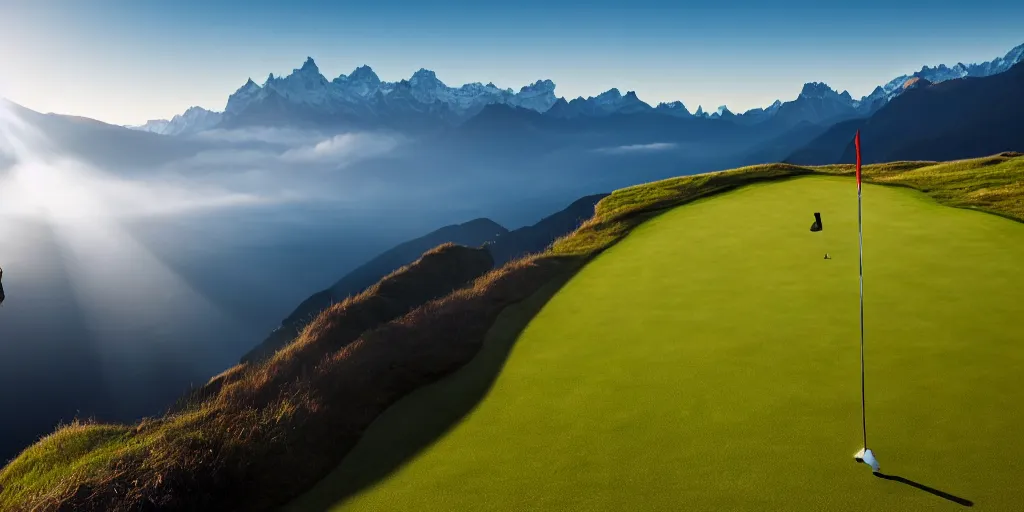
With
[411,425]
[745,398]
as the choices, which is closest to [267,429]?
[411,425]

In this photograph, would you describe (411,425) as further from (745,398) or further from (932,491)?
(932,491)

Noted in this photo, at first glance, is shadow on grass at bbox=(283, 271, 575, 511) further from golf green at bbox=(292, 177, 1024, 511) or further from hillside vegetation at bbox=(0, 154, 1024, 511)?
hillside vegetation at bbox=(0, 154, 1024, 511)

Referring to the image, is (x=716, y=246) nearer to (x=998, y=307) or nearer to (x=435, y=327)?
(x=998, y=307)

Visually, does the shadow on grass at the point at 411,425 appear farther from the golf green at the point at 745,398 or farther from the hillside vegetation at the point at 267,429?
the hillside vegetation at the point at 267,429

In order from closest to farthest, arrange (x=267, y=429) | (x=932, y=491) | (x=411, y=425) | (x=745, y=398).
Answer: (x=932, y=491), (x=745, y=398), (x=267, y=429), (x=411, y=425)

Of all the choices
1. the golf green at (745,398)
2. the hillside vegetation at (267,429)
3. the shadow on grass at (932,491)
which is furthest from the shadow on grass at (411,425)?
the shadow on grass at (932,491)

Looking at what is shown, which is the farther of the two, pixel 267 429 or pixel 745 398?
pixel 267 429
